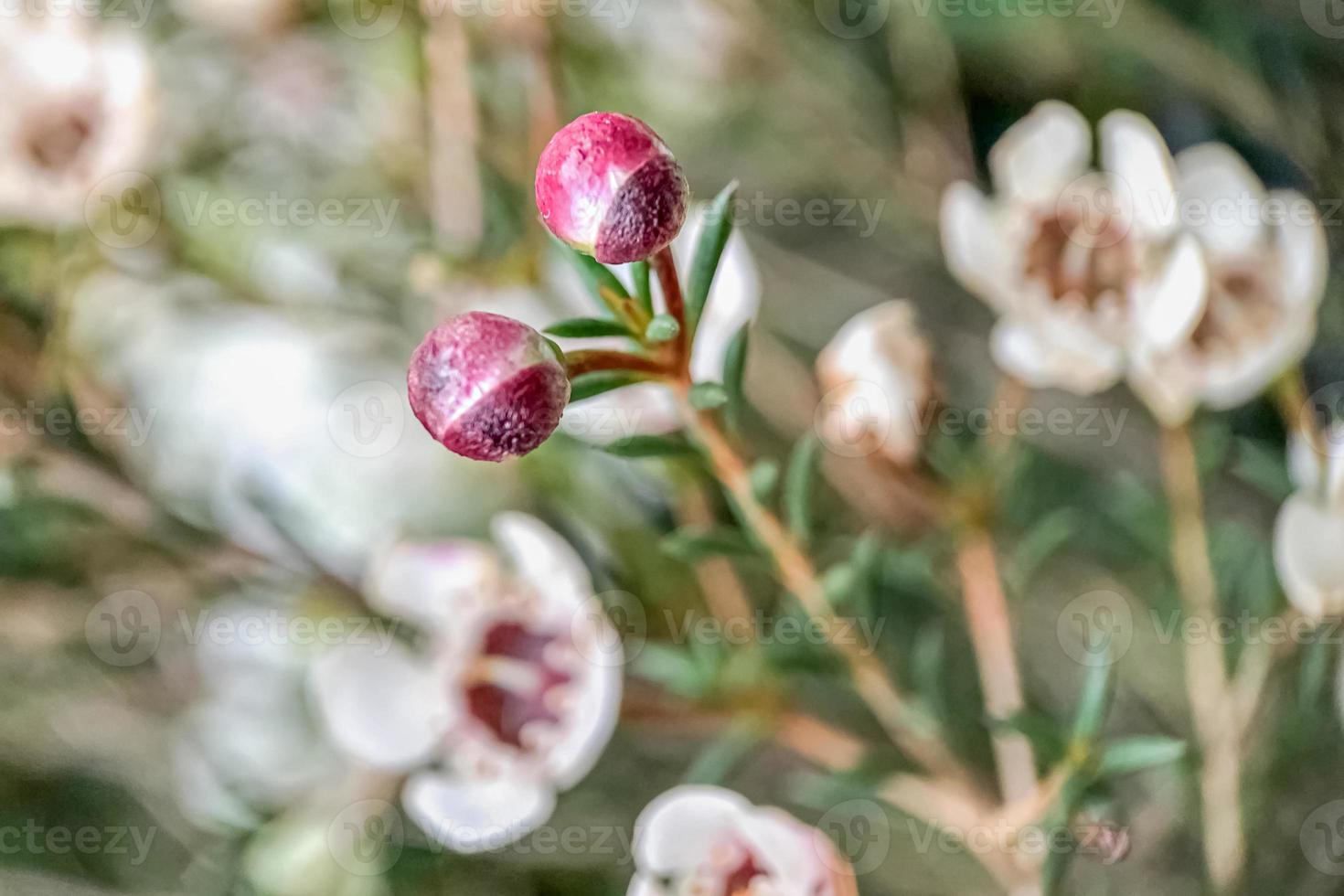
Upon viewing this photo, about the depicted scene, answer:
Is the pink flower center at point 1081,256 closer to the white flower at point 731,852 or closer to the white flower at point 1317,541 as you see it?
the white flower at point 1317,541

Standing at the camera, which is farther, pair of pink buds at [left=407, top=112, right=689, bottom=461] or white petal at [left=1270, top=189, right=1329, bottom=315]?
white petal at [left=1270, top=189, right=1329, bottom=315]

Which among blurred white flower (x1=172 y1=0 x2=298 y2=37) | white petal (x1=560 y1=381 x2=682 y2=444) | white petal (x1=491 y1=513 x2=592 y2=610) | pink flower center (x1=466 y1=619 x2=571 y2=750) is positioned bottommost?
pink flower center (x1=466 y1=619 x2=571 y2=750)

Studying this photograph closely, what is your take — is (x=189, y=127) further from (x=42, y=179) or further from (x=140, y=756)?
(x=140, y=756)

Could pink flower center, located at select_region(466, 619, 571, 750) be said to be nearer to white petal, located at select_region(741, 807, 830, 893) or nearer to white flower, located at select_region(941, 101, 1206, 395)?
white petal, located at select_region(741, 807, 830, 893)

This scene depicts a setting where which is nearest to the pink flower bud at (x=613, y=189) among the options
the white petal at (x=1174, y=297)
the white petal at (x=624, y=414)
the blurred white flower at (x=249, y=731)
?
→ the white petal at (x=624, y=414)

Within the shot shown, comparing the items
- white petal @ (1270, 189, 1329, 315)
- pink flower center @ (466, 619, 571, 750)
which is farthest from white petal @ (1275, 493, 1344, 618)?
pink flower center @ (466, 619, 571, 750)

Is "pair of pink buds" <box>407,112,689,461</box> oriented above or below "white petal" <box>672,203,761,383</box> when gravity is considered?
above
